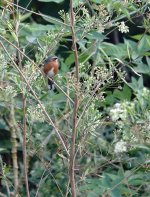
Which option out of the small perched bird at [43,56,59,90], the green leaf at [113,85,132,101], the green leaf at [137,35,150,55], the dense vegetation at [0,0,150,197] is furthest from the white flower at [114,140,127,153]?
the green leaf at [113,85,132,101]

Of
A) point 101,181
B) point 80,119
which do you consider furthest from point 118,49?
point 80,119

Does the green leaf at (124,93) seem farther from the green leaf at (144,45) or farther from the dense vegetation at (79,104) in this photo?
the green leaf at (144,45)

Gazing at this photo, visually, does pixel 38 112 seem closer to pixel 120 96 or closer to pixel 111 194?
pixel 111 194

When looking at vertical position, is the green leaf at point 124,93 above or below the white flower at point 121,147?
below

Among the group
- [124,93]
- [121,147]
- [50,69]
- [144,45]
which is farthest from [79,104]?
[124,93]

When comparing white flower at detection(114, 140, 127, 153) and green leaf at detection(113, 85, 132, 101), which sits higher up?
white flower at detection(114, 140, 127, 153)

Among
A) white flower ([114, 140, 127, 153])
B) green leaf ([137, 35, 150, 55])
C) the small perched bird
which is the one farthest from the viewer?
green leaf ([137, 35, 150, 55])

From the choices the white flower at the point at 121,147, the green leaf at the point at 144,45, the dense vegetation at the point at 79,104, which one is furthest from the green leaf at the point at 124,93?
the white flower at the point at 121,147

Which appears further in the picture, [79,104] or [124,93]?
[124,93]

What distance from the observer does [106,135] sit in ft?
16.2

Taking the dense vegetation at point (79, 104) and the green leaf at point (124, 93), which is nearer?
the dense vegetation at point (79, 104)

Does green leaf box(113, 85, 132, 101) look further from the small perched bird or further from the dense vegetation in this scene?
the small perched bird

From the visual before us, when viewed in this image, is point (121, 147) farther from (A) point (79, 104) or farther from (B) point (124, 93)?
(B) point (124, 93)

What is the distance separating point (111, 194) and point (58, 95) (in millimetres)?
1102
